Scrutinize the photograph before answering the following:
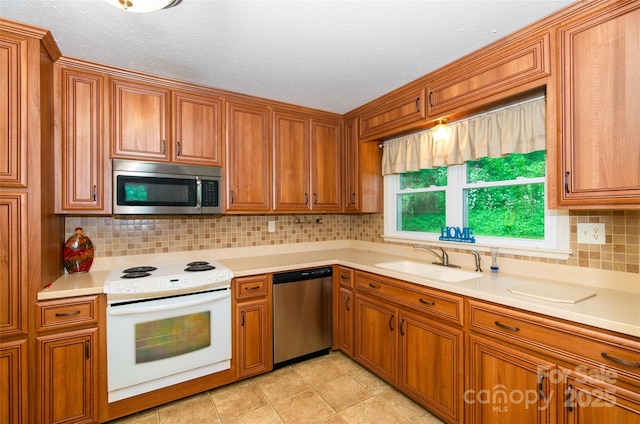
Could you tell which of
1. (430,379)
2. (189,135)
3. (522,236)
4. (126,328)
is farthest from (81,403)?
(522,236)

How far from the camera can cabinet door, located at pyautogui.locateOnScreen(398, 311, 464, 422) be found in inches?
71.5

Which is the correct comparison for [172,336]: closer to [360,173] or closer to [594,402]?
[360,173]

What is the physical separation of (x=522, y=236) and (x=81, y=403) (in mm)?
3008

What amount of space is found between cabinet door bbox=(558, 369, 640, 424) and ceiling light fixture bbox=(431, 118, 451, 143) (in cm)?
172

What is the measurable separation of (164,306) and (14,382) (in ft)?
2.59

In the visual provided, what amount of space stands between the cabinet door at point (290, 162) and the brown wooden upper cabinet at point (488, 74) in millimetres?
1225

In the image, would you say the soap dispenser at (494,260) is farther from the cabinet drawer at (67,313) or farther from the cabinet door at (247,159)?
the cabinet drawer at (67,313)

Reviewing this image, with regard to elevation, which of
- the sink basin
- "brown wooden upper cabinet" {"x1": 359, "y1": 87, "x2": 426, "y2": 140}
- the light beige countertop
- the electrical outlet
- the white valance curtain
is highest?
"brown wooden upper cabinet" {"x1": 359, "y1": 87, "x2": 426, "y2": 140}

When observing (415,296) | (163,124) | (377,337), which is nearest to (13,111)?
(163,124)

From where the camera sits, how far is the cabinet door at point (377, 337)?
2.25 metres

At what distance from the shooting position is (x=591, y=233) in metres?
1.77

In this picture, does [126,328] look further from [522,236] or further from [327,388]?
[522,236]

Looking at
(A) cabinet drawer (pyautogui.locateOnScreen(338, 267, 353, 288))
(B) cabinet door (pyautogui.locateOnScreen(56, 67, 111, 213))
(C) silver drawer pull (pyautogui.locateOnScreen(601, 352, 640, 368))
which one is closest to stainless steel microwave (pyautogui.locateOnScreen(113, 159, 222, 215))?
(B) cabinet door (pyautogui.locateOnScreen(56, 67, 111, 213))

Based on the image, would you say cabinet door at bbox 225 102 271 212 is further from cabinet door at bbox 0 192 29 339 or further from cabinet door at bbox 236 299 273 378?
cabinet door at bbox 0 192 29 339
